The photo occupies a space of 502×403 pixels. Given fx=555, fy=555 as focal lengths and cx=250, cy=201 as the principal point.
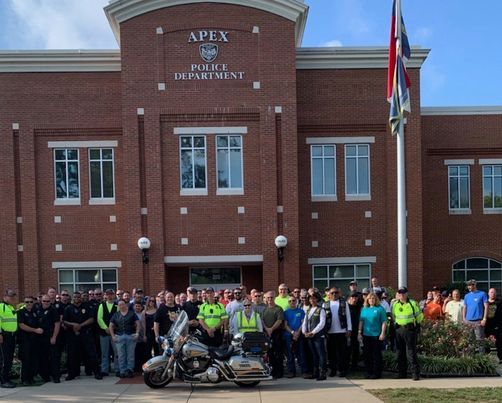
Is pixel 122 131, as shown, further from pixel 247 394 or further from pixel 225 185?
pixel 247 394

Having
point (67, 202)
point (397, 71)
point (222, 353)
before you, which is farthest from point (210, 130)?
point (222, 353)

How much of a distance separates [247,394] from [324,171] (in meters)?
11.6

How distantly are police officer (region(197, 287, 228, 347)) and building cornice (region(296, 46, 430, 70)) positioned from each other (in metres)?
10.9

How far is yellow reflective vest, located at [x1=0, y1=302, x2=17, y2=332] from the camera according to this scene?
11.2 m

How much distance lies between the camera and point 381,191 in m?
20.2

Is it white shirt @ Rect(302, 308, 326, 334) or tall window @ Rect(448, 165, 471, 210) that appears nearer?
white shirt @ Rect(302, 308, 326, 334)

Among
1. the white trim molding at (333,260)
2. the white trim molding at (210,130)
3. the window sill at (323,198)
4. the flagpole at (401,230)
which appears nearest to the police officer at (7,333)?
the flagpole at (401,230)

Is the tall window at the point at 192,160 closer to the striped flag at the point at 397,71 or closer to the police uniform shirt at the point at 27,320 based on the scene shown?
the striped flag at the point at 397,71

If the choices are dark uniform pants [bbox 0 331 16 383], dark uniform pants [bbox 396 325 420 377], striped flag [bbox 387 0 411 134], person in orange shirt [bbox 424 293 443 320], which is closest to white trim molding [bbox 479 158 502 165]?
striped flag [bbox 387 0 411 134]

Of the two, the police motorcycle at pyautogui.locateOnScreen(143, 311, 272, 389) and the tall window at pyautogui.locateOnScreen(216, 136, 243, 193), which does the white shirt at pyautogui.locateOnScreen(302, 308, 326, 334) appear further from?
the tall window at pyautogui.locateOnScreen(216, 136, 243, 193)

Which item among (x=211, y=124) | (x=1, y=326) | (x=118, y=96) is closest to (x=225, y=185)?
(x=211, y=124)

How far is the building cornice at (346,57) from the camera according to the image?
19.6m

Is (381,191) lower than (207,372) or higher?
higher

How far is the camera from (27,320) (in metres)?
11.4
